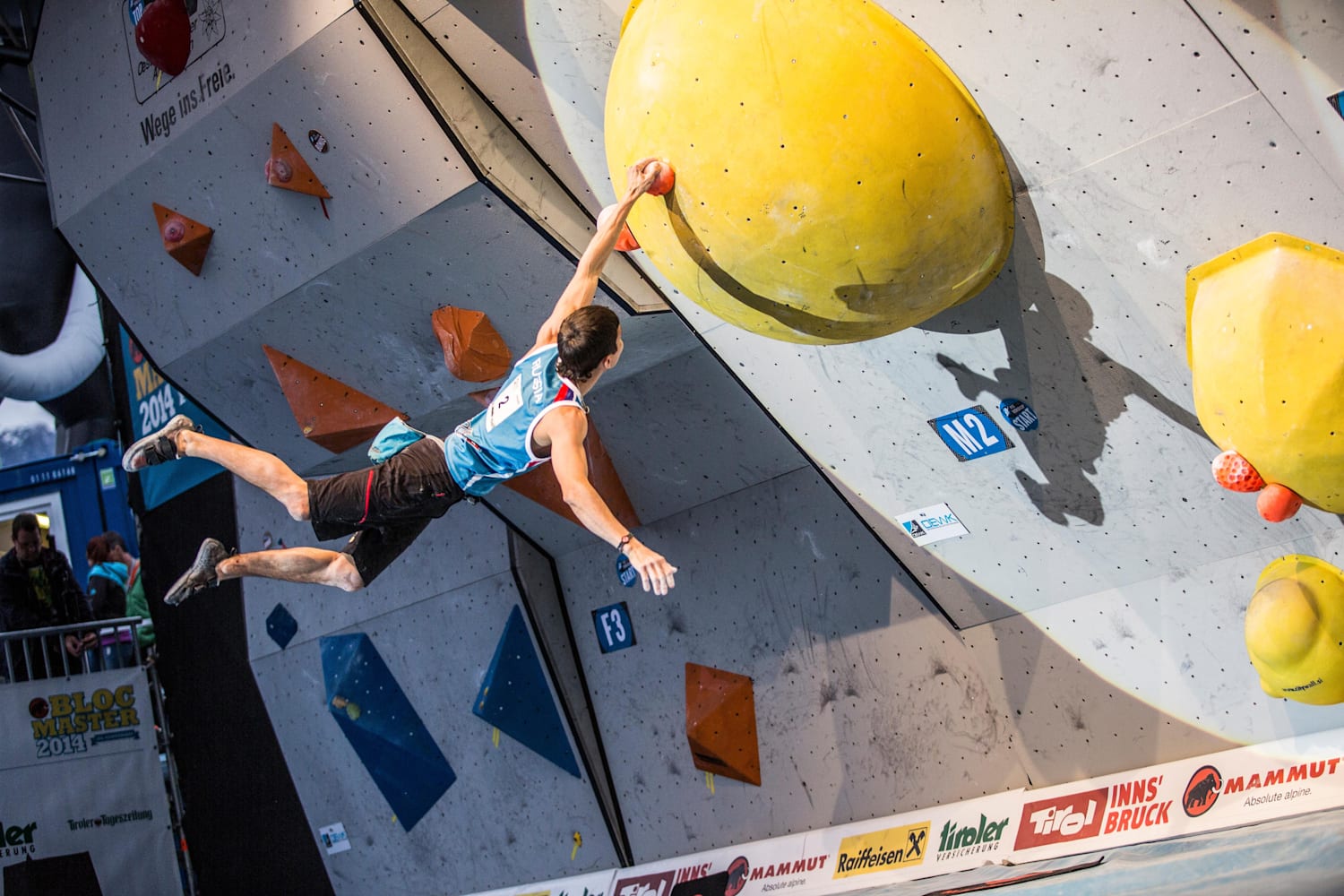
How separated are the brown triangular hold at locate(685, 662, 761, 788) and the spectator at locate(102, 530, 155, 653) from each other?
3951 millimetres

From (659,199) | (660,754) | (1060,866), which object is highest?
(659,199)

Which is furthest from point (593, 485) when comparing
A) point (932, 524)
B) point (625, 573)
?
point (932, 524)

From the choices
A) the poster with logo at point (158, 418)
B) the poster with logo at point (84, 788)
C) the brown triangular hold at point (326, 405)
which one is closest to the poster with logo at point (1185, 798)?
the brown triangular hold at point (326, 405)

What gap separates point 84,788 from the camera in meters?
6.62

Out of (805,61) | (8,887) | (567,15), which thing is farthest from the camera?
(8,887)

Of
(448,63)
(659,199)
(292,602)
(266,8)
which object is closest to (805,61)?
(659,199)

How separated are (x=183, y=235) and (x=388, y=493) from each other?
5.08 ft

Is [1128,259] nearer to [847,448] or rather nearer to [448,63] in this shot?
[847,448]

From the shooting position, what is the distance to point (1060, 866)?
12.4ft

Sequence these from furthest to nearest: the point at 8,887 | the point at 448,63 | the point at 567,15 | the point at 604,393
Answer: the point at 8,887 < the point at 604,393 < the point at 448,63 < the point at 567,15

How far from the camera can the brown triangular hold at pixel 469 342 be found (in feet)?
14.0

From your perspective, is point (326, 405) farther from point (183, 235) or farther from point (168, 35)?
point (168, 35)

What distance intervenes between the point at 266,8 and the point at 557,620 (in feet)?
10.1

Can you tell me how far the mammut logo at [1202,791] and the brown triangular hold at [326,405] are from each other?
3268 mm
